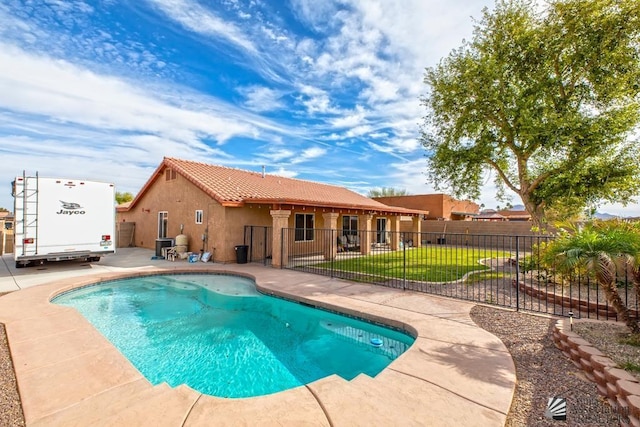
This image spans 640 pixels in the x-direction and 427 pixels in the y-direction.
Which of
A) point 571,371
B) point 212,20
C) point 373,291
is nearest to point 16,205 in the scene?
point 212,20

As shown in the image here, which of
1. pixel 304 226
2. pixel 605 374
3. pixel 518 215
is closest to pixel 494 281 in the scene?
pixel 605 374

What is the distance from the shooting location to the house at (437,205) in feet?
100

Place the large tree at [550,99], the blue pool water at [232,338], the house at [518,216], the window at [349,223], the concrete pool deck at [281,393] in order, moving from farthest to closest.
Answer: the house at [518,216], the window at [349,223], the large tree at [550,99], the blue pool water at [232,338], the concrete pool deck at [281,393]

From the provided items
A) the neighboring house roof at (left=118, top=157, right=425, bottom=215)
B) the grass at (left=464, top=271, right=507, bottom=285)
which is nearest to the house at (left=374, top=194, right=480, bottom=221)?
the neighboring house roof at (left=118, top=157, right=425, bottom=215)

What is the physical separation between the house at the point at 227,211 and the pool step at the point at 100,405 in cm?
733

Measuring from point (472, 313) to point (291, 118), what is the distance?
15065 mm

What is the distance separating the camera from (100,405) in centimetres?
300

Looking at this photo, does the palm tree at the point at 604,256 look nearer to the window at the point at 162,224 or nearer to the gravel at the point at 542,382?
the gravel at the point at 542,382

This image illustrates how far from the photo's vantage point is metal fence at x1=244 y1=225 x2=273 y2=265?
13.6 metres

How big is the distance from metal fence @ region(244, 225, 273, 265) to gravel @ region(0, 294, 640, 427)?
880 centimetres

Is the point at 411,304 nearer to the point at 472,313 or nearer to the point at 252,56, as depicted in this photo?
the point at 472,313

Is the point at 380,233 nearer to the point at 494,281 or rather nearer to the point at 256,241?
the point at 256,241

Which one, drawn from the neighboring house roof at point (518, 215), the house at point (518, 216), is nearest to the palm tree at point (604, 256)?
the house at point (518, 216)

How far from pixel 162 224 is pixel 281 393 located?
16.5m
